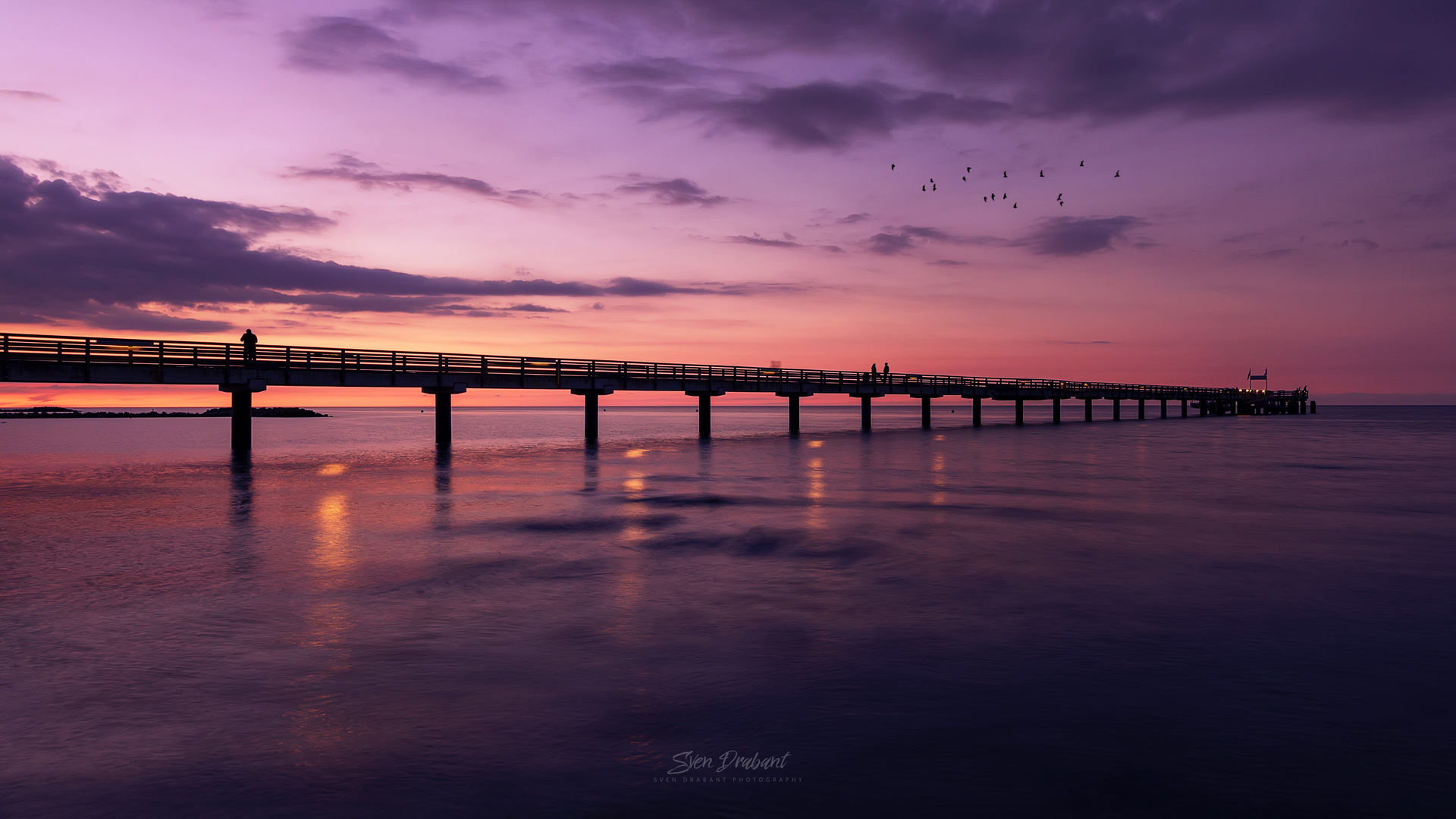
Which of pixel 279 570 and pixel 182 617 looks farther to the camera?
pixel 279 570

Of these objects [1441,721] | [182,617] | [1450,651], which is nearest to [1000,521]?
[1450,651]

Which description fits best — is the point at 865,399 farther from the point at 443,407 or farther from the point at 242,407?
the point at 242,407

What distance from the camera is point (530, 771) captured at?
19.6 ft

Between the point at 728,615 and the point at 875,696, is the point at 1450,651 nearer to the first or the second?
the point at 875,696

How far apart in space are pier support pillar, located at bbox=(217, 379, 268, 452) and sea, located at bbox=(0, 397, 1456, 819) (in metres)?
15.6

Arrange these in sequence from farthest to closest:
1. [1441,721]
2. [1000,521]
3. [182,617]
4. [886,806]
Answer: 1. [1000,521]
2. [182,617]
3. [1441,721]
4. [886,806]

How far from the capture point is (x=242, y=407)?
38094mm

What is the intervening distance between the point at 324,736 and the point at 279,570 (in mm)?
7946

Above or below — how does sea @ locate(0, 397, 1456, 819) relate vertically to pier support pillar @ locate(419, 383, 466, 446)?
below

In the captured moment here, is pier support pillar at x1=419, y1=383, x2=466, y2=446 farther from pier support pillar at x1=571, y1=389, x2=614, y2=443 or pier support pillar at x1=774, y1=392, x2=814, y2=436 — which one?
pier support pillar at x1=774, y1=392, x2=814, y2=436

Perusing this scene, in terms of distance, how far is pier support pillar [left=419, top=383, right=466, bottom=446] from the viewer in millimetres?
42188

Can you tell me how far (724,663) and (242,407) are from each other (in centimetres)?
3670

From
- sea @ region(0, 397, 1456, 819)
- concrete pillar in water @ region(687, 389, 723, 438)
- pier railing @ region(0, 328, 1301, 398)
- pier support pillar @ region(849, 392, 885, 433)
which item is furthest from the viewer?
pier support pillar @ region(849, 392, 885, 433)

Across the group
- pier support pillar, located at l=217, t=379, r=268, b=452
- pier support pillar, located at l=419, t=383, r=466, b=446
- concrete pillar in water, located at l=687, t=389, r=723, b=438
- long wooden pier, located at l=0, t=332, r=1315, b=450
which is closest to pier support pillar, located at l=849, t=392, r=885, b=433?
long wooden pier, located at l=0, t=332, r=1315, b=450
